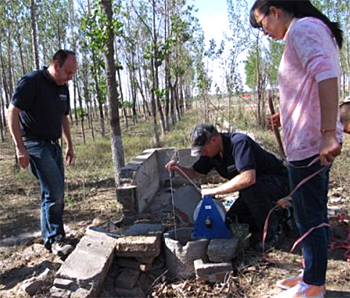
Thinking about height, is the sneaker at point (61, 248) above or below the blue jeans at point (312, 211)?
below

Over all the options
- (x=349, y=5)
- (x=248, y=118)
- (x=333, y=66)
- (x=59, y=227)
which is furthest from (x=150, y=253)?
(x=349, y=5)

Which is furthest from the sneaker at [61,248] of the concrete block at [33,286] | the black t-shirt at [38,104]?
the black t-shirt at [38,104]

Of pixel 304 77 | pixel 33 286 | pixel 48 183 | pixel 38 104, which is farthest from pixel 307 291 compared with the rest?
pixel 38 104

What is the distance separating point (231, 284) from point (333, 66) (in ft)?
5.66

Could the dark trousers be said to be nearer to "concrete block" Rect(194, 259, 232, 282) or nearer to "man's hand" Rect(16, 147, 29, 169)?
"concrete block" Rect(194, 259, 232, 282)

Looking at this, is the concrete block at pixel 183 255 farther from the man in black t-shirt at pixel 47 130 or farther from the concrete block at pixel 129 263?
the man in black t-shirt at pixel 47 130

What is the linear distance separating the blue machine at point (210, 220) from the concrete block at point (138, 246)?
364mm

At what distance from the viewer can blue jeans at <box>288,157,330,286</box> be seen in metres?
2.08

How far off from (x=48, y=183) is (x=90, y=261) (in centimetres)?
85

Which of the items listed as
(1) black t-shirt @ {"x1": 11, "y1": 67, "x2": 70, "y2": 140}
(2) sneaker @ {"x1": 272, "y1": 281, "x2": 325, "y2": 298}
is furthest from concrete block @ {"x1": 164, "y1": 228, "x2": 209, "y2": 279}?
(1) black t-shirt @ {"x1": 11, "y1": 67, "x2": 70, "y2": 140}

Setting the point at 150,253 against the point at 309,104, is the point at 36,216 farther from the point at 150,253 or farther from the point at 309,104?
the point at 309,104

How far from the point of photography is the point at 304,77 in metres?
1.98

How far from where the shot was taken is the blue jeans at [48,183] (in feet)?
11.5

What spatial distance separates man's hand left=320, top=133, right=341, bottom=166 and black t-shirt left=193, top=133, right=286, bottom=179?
1.11 m
